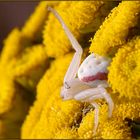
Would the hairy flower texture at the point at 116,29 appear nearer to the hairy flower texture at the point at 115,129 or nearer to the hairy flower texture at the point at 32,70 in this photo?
the hairy flower texture at the point at 115,129

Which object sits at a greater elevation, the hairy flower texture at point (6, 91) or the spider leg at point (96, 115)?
the hairy flower texture at point (6, 91)

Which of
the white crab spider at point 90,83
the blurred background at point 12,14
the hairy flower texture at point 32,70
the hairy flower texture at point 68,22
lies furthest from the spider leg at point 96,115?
the blurred background at point 12,14

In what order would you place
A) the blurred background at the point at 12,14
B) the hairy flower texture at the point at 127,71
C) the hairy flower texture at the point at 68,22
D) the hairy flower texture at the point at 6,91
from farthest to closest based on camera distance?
the blurred background at the point at 12,14
the hairy flower texture at the point at 6,91
the hairy flower texture at the point at 68,22
the hairy flower texture at the point at 127,71

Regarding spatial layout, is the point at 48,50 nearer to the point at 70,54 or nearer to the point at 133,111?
the point at 70,54

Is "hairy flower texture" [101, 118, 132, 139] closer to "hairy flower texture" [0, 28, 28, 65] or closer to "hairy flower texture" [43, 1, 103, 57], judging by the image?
"hairy flower texture" [43, 1, 103, 57]

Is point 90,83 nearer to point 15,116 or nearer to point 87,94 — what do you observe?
point 87,94

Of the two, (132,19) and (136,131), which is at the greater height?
(132,19)

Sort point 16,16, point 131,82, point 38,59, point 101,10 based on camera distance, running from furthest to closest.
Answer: point 16,16, point 38,59, point 101,10, point 131,82

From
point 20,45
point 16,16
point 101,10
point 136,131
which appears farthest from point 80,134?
point 16,16
